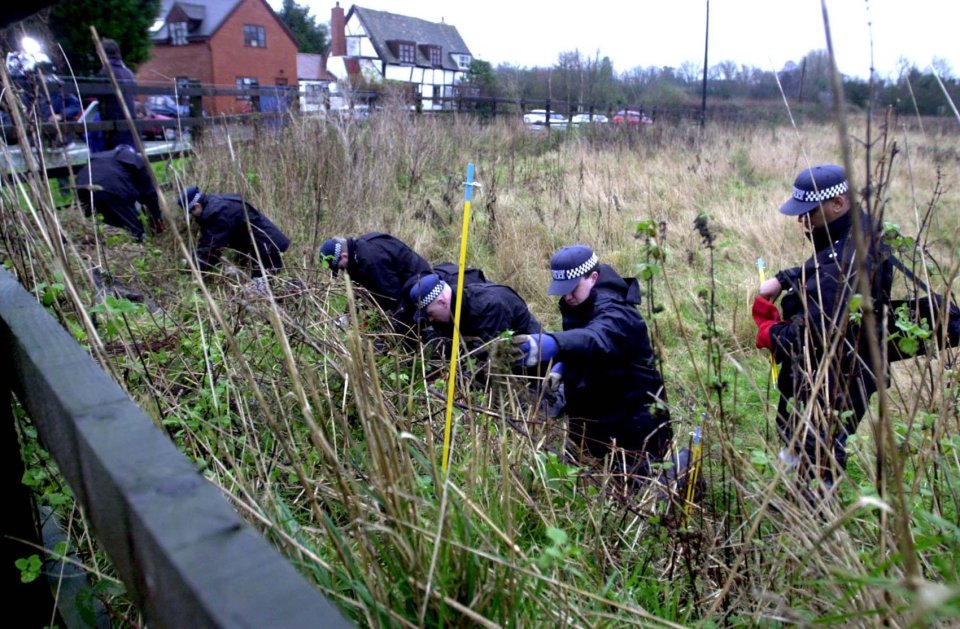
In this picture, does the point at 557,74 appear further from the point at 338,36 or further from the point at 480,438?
the point at 338,36

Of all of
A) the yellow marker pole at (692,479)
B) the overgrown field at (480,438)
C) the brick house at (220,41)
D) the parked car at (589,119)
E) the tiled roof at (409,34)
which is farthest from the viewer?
the tiled roof at (409,34)

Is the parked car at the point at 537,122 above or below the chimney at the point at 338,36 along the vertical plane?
below

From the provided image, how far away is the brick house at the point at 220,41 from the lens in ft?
128

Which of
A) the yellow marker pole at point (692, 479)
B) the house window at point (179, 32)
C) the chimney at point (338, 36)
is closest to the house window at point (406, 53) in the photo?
the chimney at point (338, 36)

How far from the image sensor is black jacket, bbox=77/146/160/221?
6.82m

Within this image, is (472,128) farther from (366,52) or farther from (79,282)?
(366,52)

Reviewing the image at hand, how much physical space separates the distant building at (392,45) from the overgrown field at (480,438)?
43.4m

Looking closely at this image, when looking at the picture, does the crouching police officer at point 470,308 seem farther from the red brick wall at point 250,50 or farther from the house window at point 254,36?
the house window at point 254,36

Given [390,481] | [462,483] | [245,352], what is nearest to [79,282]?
[245,352]

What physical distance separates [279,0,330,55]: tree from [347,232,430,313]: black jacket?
166ft

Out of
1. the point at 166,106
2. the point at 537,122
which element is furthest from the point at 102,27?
the point at 537,122

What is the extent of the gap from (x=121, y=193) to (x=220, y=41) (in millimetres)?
37050

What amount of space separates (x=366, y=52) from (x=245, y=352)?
5336 cm

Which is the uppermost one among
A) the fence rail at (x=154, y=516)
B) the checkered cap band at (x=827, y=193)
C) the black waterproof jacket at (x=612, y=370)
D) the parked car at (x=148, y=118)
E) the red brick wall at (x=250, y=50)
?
the red brick wall at (x=250, y=50)
